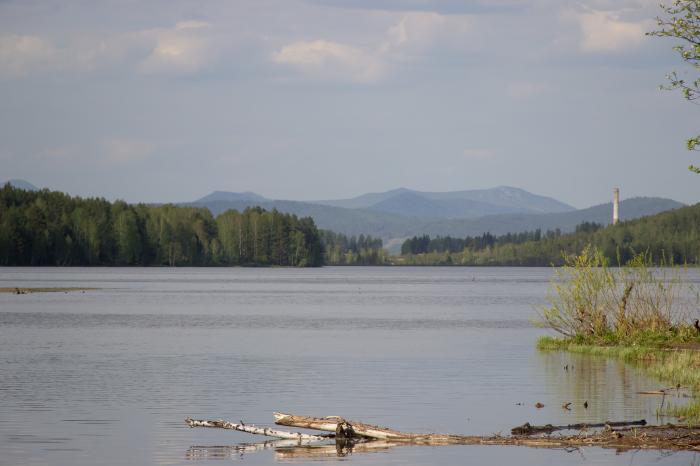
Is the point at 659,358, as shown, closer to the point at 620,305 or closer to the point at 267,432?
the point at 620,305

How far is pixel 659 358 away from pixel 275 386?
48.7 feet

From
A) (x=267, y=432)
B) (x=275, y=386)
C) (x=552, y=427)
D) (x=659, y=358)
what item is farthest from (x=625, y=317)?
(x=267, y=432)

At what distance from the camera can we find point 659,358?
42.0 metres

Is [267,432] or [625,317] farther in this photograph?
[625,317]

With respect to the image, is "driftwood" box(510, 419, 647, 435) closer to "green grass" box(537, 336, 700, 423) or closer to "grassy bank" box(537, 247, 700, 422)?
"green grass" box(537, 336, 700, 423)

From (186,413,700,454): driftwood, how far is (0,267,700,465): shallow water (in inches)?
15.8

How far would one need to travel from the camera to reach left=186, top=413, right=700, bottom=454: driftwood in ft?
79.0

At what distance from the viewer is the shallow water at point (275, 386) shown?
970 inches

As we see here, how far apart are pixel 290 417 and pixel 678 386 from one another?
13.2 meters

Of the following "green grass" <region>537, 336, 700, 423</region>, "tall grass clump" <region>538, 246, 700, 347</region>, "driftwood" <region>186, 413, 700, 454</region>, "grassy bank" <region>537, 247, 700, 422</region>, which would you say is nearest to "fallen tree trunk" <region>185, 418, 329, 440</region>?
"driftwood" <region>186, 413, 700, 454</region>

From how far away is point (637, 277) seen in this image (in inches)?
1823

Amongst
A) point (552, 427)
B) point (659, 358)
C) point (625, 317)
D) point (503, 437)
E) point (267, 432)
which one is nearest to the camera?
point (503, 437)

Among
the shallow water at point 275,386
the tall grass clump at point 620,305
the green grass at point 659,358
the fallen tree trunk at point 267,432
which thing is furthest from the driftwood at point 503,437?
the tall grass clump at point 620,305

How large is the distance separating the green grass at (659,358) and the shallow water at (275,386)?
861 mm
